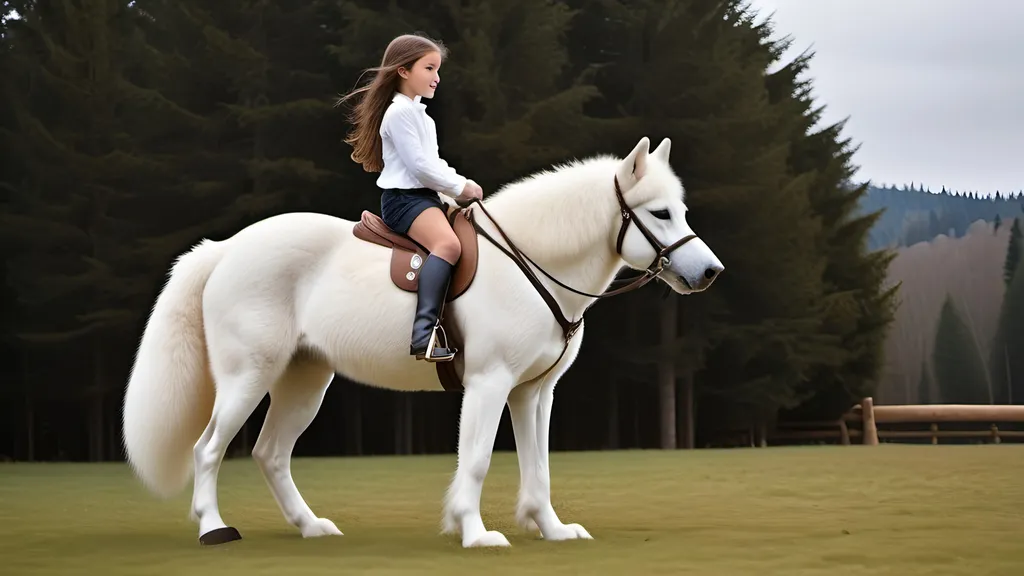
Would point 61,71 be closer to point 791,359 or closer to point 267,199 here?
point 267,199

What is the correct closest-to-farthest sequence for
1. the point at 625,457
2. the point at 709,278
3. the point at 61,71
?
the point at 709,278 → the point at 625,457 → the point at 61,71

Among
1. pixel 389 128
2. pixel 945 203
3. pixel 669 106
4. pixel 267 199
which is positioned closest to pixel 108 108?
pixel 267 199

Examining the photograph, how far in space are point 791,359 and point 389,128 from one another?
21.4 meters

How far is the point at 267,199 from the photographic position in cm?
2244

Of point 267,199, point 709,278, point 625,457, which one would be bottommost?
point 625,457

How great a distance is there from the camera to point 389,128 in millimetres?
7000

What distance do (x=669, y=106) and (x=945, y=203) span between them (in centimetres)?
2806

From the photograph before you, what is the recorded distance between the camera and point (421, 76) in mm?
7137

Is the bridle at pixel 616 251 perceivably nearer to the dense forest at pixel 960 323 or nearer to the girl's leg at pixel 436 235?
the girl's leg at pixel 436 235

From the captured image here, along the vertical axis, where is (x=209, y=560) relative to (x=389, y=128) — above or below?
below

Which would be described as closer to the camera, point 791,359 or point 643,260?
point 643,260

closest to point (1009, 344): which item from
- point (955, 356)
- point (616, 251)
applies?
point (955, 356)

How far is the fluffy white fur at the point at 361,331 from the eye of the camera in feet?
22.3

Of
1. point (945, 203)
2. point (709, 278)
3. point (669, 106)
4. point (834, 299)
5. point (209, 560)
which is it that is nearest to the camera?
point (209, 560)
